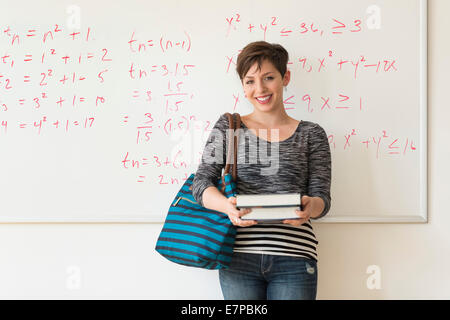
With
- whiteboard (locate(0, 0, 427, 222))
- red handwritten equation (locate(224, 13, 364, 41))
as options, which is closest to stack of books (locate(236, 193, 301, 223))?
whiteboard (locate(0, 0, 427, 222))

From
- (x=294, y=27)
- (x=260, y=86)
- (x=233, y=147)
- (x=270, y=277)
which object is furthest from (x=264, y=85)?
(x=270, y=277)

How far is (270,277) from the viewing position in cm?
103

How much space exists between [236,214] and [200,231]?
14cm

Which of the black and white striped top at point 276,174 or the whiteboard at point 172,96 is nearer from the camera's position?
the black and white striped top at point 276,174

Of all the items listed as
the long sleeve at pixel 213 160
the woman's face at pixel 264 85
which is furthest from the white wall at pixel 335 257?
the woman's face at pixel 264 85

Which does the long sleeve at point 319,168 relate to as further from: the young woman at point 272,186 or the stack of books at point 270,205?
the stack of books at point 270,205

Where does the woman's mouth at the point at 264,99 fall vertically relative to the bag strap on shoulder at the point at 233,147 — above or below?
above

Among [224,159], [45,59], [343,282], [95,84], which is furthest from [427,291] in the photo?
[45,59]

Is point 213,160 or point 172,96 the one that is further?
point 172,96

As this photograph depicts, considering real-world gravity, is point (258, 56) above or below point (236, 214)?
above

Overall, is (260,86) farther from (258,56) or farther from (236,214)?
(236,214)

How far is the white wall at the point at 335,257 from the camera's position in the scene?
130cm

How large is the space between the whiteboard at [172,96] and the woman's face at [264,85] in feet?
0.67

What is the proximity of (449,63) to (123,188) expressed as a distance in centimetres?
108
